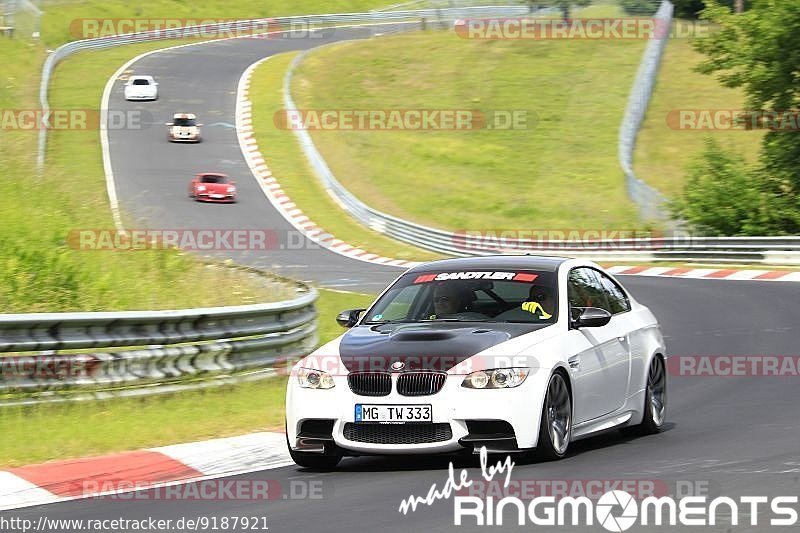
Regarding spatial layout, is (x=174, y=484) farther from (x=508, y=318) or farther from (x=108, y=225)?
(x=108, y=225)

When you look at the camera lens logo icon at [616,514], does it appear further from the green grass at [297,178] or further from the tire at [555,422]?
the green grass at [297,178]

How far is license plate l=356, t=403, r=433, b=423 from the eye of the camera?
29.4 ft

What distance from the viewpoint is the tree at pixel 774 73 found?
35656 millimetres

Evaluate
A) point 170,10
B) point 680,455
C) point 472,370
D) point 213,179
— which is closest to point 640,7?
point 170,10

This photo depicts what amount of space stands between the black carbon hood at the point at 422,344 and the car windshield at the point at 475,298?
0.26 meters

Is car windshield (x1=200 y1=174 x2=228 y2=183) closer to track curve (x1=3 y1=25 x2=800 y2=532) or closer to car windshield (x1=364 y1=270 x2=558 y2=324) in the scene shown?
track curve (x1=3 y1=25 x2=800 y2=532)

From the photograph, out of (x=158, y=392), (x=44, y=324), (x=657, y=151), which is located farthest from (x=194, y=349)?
(x=657, y=151)

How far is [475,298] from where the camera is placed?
33.6ft

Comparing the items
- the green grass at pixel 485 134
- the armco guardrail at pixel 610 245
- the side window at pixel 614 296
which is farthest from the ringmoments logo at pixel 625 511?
the green grass at pixel 485 134

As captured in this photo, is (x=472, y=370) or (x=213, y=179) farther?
(x=213, y=179)

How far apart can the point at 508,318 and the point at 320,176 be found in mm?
36283

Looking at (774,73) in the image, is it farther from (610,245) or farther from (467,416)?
(467,416)

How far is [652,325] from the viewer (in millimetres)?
11430

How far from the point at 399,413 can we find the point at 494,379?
65 cm
